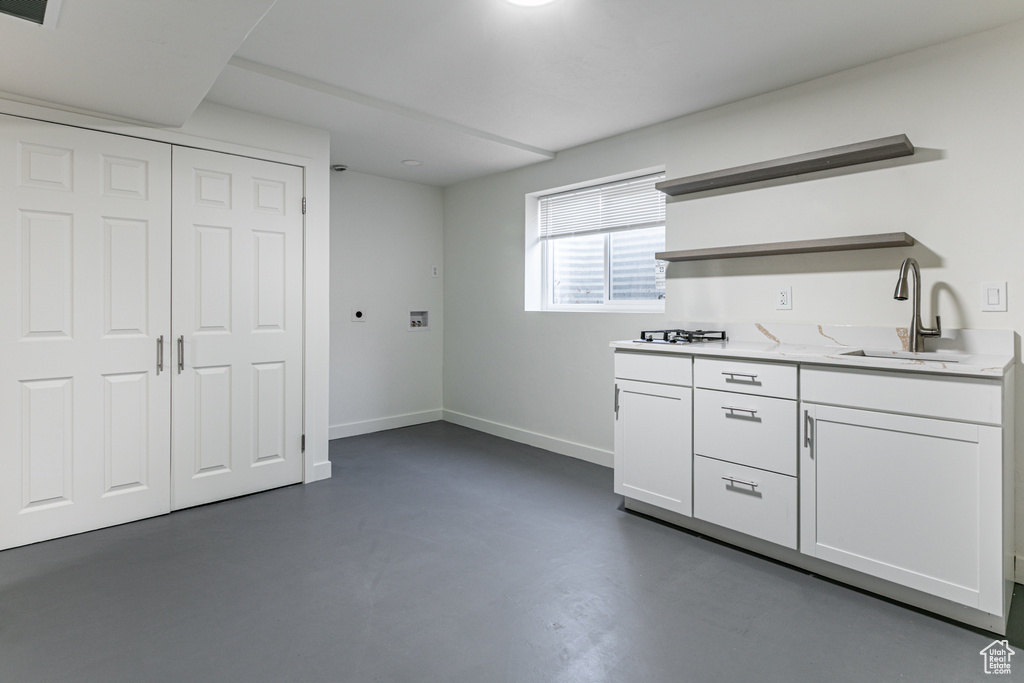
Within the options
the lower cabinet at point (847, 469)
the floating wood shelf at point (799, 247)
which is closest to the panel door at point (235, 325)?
the lower cabinet at point (847, 469)

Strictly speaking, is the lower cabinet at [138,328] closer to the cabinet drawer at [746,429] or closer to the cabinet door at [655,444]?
the cabinet door at [655,444]

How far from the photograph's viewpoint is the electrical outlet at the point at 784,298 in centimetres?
296

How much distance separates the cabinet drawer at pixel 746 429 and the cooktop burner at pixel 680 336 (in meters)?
0.38

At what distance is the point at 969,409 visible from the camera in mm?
1906

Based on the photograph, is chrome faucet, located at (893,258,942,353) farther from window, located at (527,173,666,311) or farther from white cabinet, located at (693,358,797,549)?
window, located at (527,173,666,311)

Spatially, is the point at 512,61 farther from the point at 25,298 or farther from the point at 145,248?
the point at 25,298

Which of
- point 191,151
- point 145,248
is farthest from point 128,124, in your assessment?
point 145,248

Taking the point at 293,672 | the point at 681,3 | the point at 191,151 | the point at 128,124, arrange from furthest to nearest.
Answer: the point at 191,151 → the point at 128,124 → the point at 681,3 → the point at 293,672

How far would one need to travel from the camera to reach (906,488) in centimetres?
204

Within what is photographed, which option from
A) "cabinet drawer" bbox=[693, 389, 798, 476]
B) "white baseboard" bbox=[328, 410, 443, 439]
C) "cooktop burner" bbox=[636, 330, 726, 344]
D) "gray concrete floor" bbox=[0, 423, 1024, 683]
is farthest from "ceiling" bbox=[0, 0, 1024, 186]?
"white baseboard" bbox=[328, 410, 443, 439]

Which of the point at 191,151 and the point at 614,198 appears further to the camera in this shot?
the point at 614,198

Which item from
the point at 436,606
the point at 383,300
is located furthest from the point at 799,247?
the point at 383,300

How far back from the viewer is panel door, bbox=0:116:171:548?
2.57 m

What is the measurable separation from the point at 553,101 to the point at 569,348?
1.84 meters
